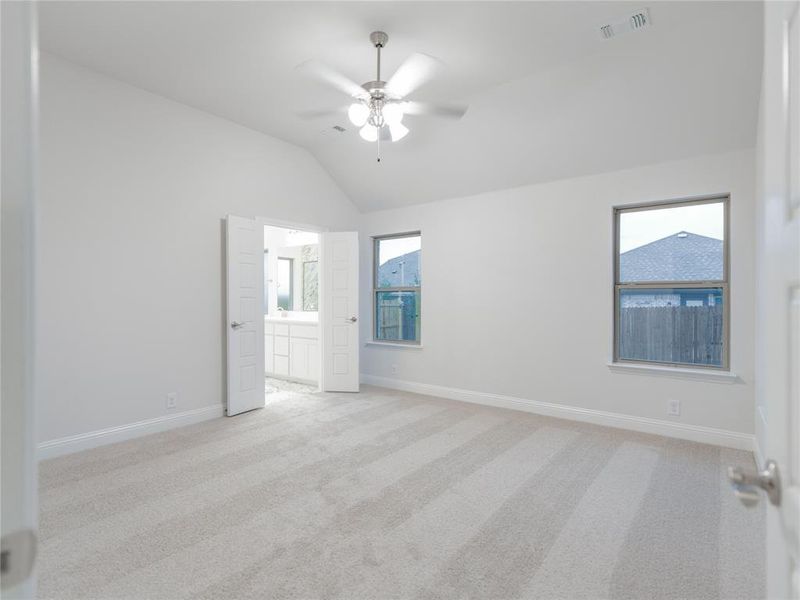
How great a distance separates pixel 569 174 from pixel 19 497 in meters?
4.63

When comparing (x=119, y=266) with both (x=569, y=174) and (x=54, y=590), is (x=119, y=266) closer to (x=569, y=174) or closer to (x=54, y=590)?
(x=54, y=590)

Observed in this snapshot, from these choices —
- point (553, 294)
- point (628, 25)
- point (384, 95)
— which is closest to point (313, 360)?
point (553, 294)

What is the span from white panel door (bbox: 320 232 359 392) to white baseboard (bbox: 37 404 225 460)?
59.8 inches

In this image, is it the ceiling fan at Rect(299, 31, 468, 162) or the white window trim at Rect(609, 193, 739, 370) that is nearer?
the ceiling fan at Rect(299, 31, 468, 162)

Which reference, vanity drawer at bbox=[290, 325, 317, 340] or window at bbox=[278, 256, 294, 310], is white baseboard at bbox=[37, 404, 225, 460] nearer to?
vanity drawer at bbox=[290, 325, 317, 340]

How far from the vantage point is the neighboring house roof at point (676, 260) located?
3.74 metres

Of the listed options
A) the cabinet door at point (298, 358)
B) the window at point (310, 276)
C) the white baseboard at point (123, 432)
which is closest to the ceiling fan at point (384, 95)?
the white baseboard at point (123, 432)

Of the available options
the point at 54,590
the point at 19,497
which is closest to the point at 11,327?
the point at 19,497

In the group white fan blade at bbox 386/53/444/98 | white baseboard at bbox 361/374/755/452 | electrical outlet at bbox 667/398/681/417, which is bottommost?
white baseboard at bbox 361/374/755/452

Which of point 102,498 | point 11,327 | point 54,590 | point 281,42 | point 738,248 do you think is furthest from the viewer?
point 738,248

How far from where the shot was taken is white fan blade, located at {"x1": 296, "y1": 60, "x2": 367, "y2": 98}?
2.46m

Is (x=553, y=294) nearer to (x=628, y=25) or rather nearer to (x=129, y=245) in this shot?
(x=628, y=25)

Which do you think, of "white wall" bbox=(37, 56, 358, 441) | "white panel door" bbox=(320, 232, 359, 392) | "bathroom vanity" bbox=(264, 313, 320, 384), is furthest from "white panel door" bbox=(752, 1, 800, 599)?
"bathroom vanity" bbox=(264, 313, 320, 384)

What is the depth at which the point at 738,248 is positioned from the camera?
3.48m
